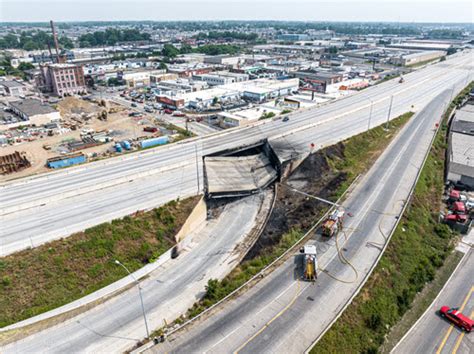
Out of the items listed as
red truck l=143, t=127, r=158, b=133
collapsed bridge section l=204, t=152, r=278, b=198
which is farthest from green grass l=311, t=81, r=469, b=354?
red truck l=143, t=127, r=158, b=133

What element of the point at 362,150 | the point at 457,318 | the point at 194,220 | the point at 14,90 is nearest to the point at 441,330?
the point at 457,318

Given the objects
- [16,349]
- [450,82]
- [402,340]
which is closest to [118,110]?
[16,349]

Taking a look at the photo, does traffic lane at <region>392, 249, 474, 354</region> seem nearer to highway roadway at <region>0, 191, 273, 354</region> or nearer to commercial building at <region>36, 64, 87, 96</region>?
highway roadway at <region>0, 191, 273, 354</region>

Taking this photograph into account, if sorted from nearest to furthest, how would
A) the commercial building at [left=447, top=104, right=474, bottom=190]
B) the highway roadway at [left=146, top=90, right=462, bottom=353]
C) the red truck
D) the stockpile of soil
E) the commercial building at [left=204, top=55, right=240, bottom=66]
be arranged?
the highway roadway at [left=146, top=90, right=462, bottom=353] < the stockpile of soil < the commercial building at [left=447, top=104, right=474, bottom=190] < the red truck < the commercial building at [left=204, top=55, right=240, bottom=66]

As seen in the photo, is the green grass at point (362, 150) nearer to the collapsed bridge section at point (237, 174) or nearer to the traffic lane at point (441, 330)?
the collapsed bridge section at point (237, 174)

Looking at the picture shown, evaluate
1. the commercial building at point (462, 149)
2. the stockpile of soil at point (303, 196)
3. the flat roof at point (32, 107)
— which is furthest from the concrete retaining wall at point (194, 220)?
the flat roof at point (32, 107)
